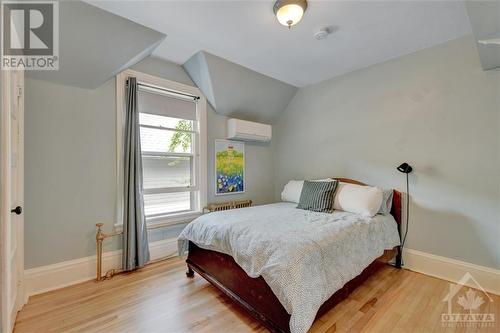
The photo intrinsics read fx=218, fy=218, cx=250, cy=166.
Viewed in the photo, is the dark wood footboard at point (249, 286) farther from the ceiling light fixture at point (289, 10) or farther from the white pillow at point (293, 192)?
the ceiling light fixture at point (289, 10)

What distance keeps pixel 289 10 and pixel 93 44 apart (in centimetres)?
183

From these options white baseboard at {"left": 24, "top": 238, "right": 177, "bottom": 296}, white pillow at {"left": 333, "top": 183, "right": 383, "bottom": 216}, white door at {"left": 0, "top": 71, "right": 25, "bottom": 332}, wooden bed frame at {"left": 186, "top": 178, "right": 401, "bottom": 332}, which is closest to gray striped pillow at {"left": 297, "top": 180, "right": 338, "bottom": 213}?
white pillow at {"left": 333, "top": 183, "right": 383, "bottom": 216}

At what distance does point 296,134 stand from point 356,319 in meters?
2.79

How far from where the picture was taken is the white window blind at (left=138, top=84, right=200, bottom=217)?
2.77m

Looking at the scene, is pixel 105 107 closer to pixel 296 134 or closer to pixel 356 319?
pixel 296 134

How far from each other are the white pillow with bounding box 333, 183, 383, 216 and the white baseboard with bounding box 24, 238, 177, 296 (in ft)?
8.70

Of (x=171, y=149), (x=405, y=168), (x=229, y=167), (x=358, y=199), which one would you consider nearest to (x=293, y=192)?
(x=358, y=199)

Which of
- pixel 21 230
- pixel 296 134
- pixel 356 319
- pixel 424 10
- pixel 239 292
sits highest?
pixel 424 10

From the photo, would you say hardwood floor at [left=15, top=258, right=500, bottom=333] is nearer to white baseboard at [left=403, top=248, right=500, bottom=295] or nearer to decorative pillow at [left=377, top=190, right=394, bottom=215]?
white baseboard at [left=403, top=248, right=500, bottom=295]

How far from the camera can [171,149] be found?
3006 millimetres

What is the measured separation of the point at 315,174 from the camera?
140 inches

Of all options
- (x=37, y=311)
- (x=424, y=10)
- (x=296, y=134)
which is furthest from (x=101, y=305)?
(x=424, y=10)

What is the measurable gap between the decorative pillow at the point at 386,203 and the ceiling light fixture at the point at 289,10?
6.81 ft

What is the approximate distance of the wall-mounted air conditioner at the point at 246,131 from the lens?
3375 millimetres
